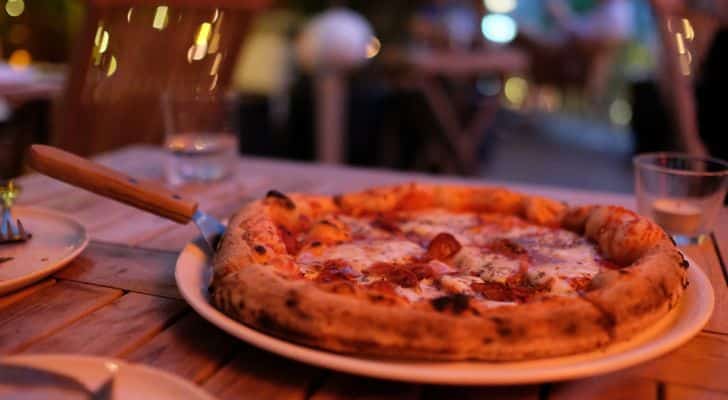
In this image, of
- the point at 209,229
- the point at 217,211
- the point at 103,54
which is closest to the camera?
the point at 209,229

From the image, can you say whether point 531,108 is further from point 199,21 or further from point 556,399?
point 556,399

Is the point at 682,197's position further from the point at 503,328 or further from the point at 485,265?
the point at 503,328

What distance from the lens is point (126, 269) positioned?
0.79 m

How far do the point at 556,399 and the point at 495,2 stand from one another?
7.04m

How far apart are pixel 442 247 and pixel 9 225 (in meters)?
0.52

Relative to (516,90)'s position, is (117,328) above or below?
below

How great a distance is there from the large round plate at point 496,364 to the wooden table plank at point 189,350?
0.03m

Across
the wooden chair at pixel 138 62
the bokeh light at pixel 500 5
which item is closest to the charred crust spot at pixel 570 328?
the wooden chair at pixel 138 62

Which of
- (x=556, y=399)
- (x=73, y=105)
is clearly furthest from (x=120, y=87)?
Answer: (x=556, y=399)

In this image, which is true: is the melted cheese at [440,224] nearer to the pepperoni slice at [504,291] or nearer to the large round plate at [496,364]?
the pepperoni slice at [504,291]

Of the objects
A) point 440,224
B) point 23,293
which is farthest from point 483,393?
point 23,293

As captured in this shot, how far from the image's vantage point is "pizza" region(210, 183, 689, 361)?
51 centimetres

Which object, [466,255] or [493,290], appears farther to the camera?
[466,255]

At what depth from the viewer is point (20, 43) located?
4965mm
